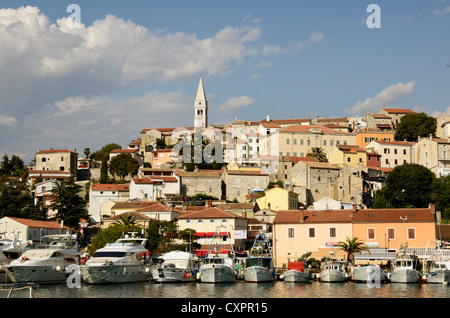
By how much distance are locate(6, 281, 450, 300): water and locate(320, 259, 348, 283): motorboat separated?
24.4 inches

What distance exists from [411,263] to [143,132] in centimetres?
10658

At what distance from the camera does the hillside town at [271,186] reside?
5556 centimetres

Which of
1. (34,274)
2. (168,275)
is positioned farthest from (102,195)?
(168,275)

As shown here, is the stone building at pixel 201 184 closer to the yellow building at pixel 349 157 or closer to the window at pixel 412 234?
the yellow building at pixel 349 157

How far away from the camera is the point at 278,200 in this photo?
83.8m

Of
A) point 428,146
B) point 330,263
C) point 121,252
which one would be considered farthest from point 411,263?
point 428,146

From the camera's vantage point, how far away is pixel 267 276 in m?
44.7

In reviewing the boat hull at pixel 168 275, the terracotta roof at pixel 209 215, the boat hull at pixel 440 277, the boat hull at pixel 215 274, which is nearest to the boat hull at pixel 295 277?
the boat hull at pixel 215 274

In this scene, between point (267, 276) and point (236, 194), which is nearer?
point (267, 276)

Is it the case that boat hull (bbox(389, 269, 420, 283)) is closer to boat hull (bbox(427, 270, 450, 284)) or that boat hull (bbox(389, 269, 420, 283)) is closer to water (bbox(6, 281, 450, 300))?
water (bbox(6, 281, 450, 300))

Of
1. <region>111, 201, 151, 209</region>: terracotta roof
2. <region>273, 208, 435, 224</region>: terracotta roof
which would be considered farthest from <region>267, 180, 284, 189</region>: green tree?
<region>273, 208, 435, 224</region>: terracotta roof

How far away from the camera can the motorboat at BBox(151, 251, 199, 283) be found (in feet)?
148

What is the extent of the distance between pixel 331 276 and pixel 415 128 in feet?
253
